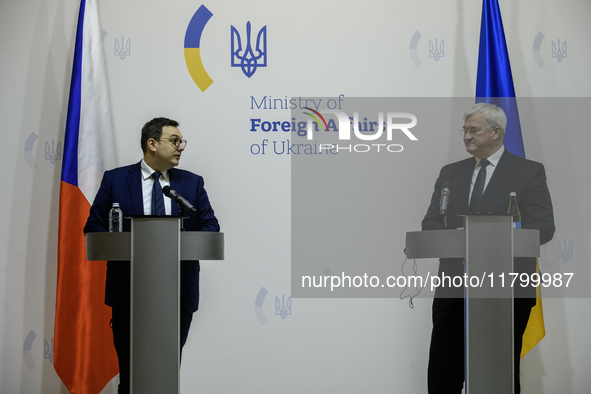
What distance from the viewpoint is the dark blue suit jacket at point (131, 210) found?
3111mm

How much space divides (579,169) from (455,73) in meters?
1.05

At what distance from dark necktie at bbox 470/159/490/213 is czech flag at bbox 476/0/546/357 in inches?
16.9

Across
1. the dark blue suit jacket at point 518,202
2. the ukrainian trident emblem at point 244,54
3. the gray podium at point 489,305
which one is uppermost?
the ukrainian trident emblem at point 244,54

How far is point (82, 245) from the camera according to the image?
3658 mm

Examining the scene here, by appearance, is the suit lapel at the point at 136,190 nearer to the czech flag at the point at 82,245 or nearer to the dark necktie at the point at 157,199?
→ the dark necktie at the point at 157,199

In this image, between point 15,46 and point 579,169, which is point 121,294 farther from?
point 579,169

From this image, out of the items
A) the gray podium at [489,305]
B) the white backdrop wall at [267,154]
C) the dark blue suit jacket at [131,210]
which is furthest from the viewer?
the white backdrop wall at [267,154]

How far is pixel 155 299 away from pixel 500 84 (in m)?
2.66

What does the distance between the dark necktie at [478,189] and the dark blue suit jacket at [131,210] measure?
1.42 metres

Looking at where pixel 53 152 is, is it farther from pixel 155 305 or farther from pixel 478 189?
pixel 478 189

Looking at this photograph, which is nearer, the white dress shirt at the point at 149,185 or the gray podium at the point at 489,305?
the gray podium at the point at 489,305

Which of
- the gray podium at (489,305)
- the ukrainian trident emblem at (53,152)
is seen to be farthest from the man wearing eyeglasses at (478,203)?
the ukrainian trident emblem at (53,152)

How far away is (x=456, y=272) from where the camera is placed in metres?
3.29

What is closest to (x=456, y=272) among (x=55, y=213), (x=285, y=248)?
(x=285, y=248)
